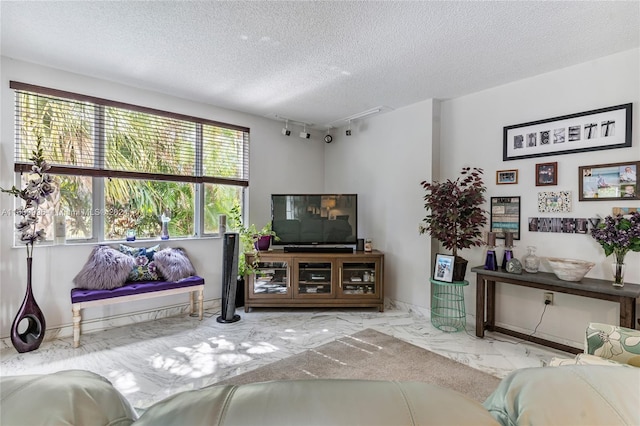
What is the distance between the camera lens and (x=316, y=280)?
396cm

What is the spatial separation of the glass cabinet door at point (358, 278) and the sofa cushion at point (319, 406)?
3.43 metres

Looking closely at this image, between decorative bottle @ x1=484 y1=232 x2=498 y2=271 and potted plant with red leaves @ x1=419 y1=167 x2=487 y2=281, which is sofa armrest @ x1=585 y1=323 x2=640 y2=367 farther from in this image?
potted plant with red leaves @ x1=419 y1=167 x2=487 y2=281

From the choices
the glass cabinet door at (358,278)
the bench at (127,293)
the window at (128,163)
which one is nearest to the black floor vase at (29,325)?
the bench at (127,293)

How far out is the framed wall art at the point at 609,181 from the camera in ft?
8.12

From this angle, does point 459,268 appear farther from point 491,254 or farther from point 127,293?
point 127,293

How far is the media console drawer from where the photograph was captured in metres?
3.88

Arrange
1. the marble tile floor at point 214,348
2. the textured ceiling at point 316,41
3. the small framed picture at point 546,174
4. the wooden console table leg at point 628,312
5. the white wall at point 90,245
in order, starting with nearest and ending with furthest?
the textured ceiling at point 316,41, the wooden console table leg at point 628,312, the marble tile floor at point 214,348, the white wall at point 90,245, the small framed picture at point 546,174

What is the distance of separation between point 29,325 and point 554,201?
5.01m

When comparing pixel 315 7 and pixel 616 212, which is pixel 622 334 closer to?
pixel 616 212

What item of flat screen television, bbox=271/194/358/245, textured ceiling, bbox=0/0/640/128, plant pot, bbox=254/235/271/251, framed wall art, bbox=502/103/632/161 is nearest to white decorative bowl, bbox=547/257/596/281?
framed wall art, bbox=502/103/632/161

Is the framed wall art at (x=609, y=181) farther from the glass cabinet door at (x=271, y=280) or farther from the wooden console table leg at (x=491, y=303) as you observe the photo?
the glass cabinet door at (x=271, y=280)

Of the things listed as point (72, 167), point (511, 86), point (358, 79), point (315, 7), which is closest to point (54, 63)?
point (72, 167)

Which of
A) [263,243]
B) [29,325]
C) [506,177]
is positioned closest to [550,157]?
[506,177]

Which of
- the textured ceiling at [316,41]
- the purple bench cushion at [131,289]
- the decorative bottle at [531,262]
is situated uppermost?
the textured ceiling at [316,41]
